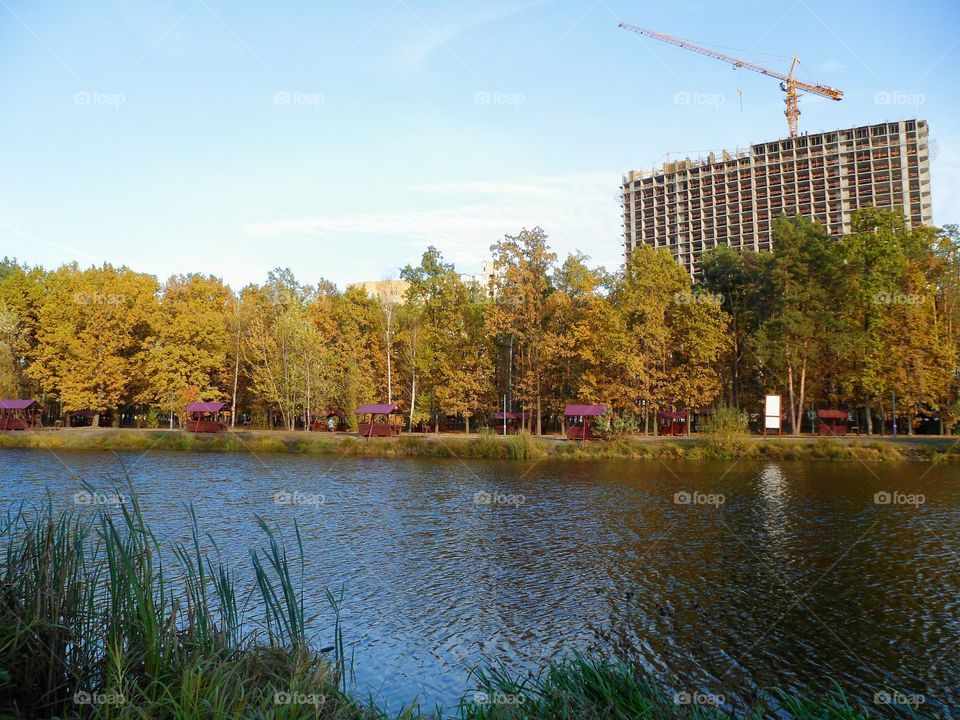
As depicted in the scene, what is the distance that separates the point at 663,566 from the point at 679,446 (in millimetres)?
31822

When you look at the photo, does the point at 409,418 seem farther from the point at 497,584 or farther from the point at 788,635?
the point at 788,635

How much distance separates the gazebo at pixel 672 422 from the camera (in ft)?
200

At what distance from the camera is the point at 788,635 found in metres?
13.7

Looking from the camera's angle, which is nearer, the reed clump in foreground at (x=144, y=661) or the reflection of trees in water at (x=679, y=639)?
the reed clump in foreground at (x=144, y=661)

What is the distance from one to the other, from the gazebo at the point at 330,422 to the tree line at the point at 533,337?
1692 mm

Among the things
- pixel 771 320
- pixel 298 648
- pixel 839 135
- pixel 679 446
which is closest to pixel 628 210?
pixel 839 135

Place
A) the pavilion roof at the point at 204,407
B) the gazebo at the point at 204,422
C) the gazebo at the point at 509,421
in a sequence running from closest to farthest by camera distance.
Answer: the gazebo at the point at 204,422
the pavilion roof at the point at 204,407
the gazebo at the point at 509,421

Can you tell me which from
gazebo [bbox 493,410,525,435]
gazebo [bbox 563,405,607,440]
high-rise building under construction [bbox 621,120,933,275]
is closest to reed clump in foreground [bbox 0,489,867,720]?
gazebo [bbox 563,405,607,440]

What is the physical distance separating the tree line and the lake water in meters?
20.8

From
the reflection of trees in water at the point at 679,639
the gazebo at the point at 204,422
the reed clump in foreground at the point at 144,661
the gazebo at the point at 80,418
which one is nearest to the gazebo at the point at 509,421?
the gazebo at the point at 204,422

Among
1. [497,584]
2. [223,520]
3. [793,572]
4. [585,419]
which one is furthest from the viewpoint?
[585,419]

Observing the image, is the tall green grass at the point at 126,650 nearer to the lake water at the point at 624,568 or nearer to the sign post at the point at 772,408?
the lake water at the point at 624,568

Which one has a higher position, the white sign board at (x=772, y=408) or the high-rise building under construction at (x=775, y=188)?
the high-rise building under construction at (x=775, y=188)

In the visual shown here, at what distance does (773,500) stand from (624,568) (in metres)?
14.3
